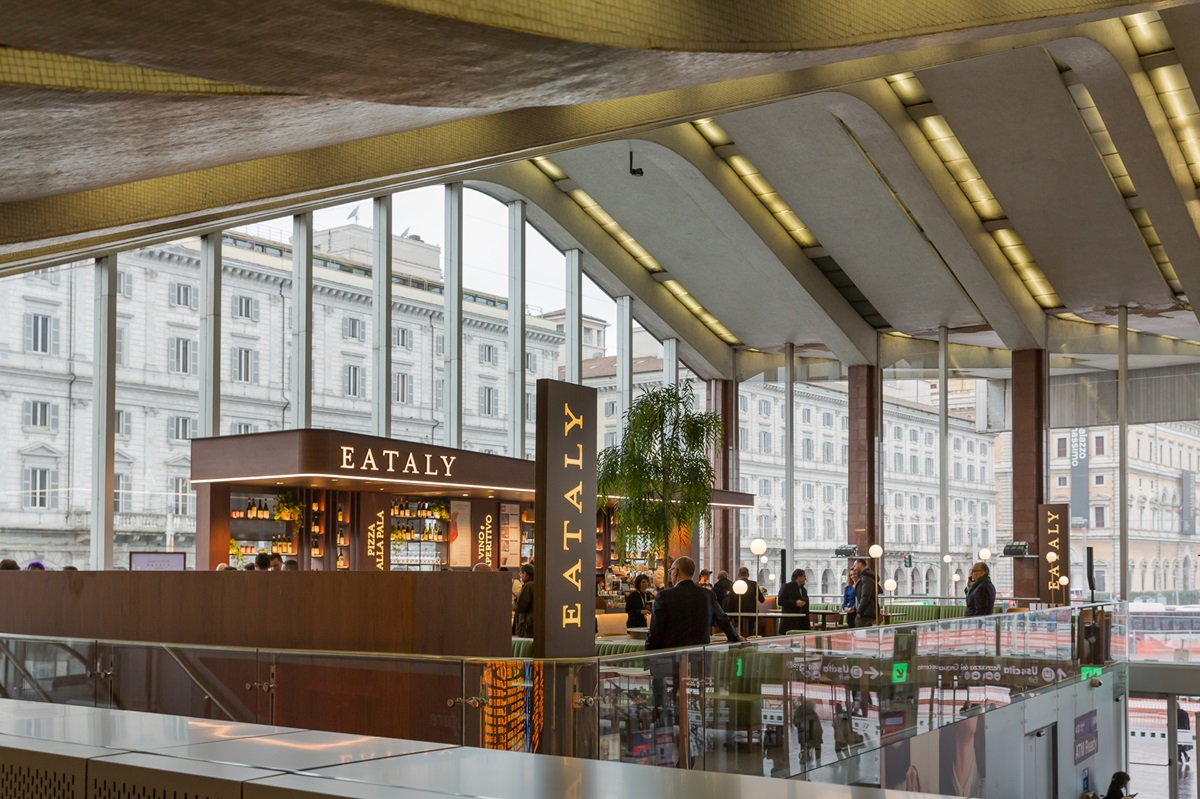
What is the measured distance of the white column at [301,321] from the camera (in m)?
16.1

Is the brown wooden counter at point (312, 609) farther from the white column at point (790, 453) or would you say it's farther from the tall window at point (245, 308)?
the white column at point (790, 453)

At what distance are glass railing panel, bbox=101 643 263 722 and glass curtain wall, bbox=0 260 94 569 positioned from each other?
6.70 meters

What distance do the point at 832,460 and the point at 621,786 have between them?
2295 cm

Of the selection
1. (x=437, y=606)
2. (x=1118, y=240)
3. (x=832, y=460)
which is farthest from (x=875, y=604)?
(x=832, y=460)

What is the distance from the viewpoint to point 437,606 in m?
7.50

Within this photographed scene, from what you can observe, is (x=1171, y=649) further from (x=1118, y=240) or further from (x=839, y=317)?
(x=839, y=317)

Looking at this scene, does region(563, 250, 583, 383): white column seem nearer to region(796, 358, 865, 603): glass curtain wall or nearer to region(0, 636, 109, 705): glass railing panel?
region(796, 358, 865, 603): glass curtain wall

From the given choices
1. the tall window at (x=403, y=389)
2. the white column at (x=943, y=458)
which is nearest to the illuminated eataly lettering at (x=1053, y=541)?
the white column at (x=943, y=458)

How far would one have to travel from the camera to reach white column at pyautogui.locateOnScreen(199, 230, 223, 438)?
49.3 ft

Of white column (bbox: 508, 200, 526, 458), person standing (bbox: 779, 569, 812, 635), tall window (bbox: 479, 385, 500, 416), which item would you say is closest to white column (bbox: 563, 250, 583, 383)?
white column (bbox: 508, 200, 526, 458)

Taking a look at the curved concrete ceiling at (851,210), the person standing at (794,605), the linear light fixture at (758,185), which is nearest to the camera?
the person standing at (794,605)

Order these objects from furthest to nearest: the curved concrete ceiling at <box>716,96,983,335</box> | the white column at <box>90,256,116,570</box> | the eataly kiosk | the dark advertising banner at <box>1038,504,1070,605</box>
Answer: the dark advertising banner at <box>1038,504,1070,605</box>
the curved concrete ceiling at <box>716,96,983,335</box>
the white column at <box>90,256,116,570</box>
the eataly kiosk

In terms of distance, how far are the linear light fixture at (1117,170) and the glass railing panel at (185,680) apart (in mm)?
12629

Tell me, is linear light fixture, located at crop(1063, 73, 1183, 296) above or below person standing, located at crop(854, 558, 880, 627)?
above
